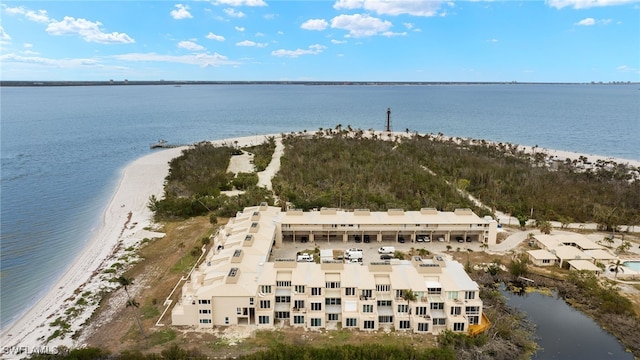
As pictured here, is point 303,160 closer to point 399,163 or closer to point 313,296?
point 399,163

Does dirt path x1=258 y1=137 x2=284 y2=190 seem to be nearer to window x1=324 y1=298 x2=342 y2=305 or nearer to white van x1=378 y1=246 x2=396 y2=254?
white van x1=378 y1=246 x2=396 y2=254

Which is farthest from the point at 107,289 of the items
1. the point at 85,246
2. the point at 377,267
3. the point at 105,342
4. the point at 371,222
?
the point at 371,222

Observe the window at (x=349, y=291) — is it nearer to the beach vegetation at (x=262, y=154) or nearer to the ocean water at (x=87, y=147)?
the ocean water at (x=87, y=147)

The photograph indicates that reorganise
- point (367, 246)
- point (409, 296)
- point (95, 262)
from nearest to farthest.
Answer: point (409, 296), point (95, 262), point (367, 246)

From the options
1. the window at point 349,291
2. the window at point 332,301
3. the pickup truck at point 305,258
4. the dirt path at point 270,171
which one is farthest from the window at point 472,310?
the dirt path at point 270,171

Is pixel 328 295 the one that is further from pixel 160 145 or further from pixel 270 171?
pixel 160 145

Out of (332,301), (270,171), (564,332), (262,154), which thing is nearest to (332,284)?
(332,301)

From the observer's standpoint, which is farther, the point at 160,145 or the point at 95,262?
the point at 160,145
